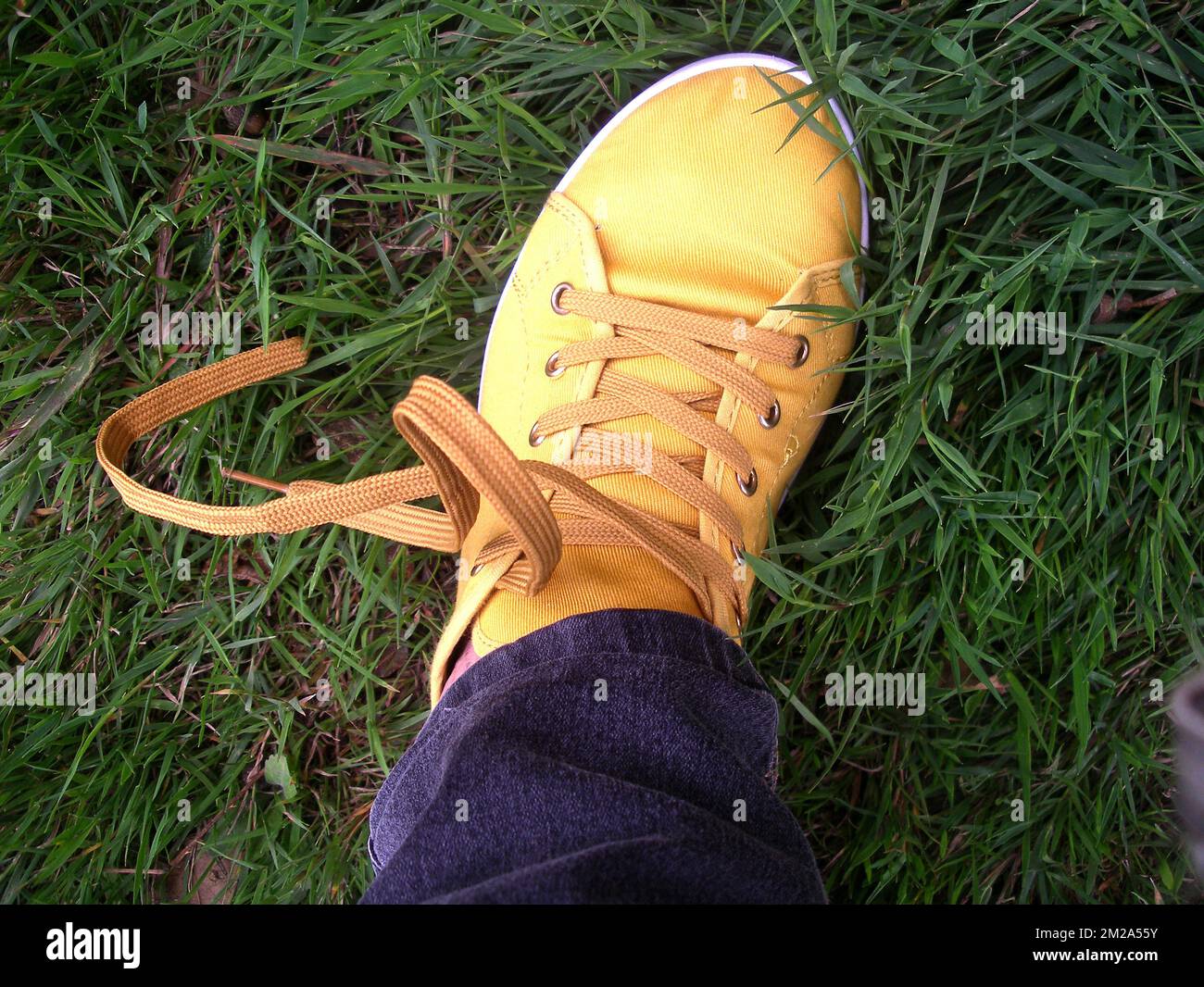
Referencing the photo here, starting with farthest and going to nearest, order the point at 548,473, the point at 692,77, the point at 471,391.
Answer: the point at 471,391, the point at 692,77, the point at 548,473

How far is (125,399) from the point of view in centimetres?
153

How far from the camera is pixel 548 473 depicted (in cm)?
112

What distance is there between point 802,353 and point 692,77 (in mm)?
436

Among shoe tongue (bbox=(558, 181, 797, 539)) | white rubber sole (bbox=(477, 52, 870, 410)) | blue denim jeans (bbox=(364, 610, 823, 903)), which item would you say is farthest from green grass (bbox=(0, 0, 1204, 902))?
blue denim jeans (bbox=(364, 610, 823, 903))

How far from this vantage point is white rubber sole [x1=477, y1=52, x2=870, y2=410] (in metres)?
1.33

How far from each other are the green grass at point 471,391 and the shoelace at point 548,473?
100 millimetres

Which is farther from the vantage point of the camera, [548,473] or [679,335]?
[679,335]

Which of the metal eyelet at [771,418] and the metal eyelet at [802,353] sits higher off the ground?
the metal eyelet at [802,353]

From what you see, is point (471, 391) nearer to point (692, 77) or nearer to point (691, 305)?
point (691, 305)

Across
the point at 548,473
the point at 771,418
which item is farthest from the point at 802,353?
the point at 548,473

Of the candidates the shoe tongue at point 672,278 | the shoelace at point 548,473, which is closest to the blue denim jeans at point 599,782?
the shoelace at point 548,473

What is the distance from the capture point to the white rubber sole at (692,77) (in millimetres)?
1329

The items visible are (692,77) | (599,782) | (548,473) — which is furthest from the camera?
(692,77)

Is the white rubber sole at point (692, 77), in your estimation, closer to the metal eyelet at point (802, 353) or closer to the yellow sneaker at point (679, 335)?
the yellow sneaker at point (679, 335)
